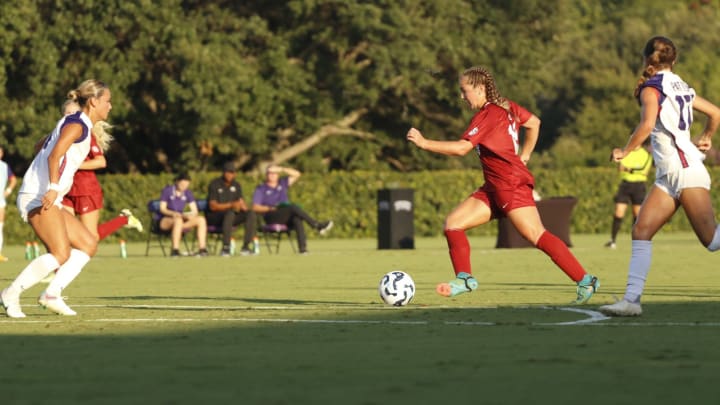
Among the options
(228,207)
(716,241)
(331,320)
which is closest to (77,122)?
(331,320)

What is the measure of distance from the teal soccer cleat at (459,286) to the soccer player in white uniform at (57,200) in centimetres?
295

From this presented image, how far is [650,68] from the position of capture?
11172mm

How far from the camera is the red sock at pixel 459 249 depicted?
Answer: 42.4ft

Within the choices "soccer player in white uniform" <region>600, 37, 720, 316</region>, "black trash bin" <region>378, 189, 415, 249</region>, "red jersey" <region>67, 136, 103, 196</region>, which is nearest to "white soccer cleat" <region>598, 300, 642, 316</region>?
"soccer player in white uniform" <region>600, 37, 720, 316</region>

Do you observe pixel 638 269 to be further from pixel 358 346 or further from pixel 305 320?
pixel 358 346

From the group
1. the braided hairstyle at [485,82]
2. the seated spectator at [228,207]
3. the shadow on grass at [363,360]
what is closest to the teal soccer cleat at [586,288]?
the shadow on grass at [363,360]

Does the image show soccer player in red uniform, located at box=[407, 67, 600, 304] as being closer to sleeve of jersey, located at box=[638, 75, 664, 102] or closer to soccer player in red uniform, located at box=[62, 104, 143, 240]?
sleeve of jersey, located at box=[638, 75, 664, 102]

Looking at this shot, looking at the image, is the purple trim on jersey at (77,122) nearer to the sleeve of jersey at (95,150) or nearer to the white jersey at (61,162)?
the white jersey at (61,162)

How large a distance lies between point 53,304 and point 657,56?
5186 mm

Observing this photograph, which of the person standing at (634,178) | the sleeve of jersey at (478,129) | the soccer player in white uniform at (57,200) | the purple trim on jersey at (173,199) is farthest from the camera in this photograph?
the purple trim on jersey at (173,199)

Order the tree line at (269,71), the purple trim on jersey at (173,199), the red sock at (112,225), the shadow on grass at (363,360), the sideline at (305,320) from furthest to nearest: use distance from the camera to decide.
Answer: the tree line at (269,71) < the purple trim on jersey at (173,199) < the red sock at (112,225) < the sideline at (305,320) < the shadow on grass at (363,360)

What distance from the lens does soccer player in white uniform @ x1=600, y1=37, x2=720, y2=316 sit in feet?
36.3

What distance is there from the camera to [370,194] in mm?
40062

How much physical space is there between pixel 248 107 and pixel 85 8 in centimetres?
528
